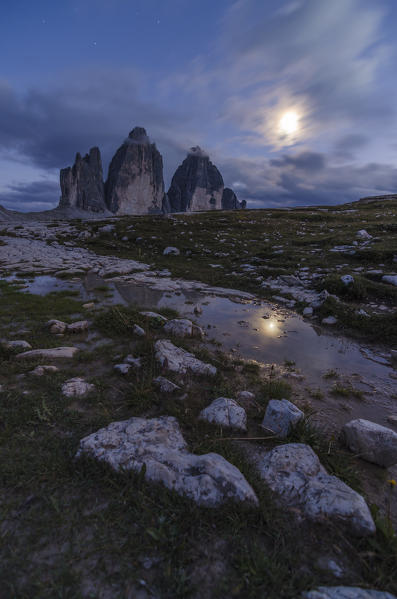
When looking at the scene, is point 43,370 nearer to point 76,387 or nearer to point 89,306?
point 76,387

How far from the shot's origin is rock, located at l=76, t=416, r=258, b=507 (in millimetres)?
2586

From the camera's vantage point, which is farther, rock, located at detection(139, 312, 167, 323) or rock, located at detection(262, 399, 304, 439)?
rock, located at detection(139, 312, 167, 323)

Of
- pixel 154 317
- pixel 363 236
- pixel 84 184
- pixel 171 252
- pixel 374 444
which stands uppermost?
pixel 84 184

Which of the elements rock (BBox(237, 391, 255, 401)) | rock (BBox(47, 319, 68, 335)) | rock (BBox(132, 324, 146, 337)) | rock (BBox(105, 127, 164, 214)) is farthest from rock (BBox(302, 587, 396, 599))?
rock (BBox(105, 127, 164, 214))

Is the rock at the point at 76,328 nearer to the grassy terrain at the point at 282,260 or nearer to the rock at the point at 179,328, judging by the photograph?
the rock at the point at 179,328

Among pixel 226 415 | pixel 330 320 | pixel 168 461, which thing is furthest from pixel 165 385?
pixel 330 320

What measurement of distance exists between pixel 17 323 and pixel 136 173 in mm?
189796

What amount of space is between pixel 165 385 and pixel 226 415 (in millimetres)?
1281

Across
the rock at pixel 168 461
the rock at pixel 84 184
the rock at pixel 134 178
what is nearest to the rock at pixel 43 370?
the rock at pixel 168 461

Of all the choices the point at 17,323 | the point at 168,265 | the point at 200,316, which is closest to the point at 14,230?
the point at 168,265

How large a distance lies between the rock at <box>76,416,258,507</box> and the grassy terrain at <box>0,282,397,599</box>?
0.34 ft

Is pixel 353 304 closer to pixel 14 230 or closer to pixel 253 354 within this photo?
pixel 253 354

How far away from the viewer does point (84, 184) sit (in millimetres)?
148750

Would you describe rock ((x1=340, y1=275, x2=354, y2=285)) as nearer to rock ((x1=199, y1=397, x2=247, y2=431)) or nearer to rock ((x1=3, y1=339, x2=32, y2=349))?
rock ((x1=199, y1=397, x2=247, y2=431))
